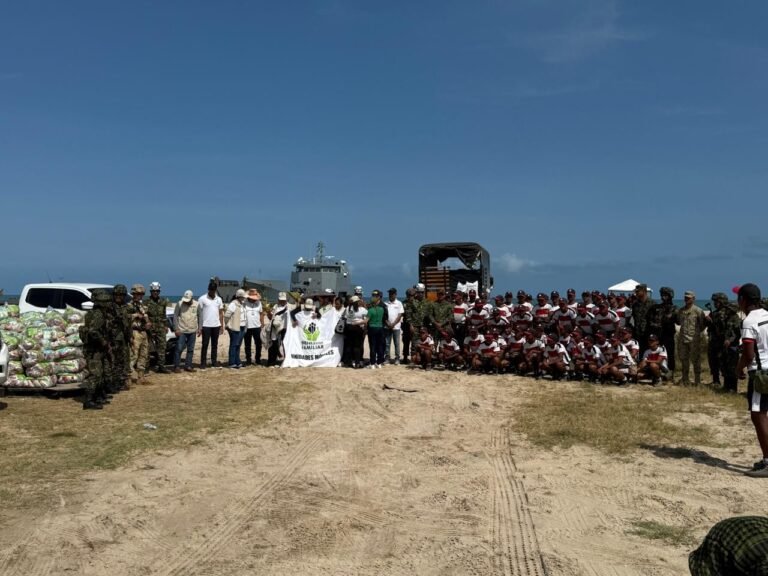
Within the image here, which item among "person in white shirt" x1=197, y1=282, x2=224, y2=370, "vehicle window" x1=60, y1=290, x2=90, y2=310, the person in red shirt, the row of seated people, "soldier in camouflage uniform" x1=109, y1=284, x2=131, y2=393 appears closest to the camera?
"soldier in camouflage uniform" x1=109, y1=284, x2=131, y2=393

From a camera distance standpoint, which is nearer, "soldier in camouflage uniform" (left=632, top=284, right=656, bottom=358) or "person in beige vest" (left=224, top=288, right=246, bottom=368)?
"soldier in camouflage uniform" (left=632, top=284, right=656, bottom=358)

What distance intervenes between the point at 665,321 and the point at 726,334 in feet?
3.87

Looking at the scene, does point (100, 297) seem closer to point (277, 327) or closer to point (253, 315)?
point (253, 315)

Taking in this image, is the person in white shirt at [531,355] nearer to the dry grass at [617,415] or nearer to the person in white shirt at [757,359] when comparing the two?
the dry grass at [617,415]

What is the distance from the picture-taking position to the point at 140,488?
572 centimetres

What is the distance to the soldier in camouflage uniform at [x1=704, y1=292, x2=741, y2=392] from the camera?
412 inches

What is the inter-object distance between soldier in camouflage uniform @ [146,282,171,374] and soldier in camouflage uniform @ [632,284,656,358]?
9178 millimetres

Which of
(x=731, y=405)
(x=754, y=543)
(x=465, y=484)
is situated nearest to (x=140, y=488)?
(x=465, y=484)

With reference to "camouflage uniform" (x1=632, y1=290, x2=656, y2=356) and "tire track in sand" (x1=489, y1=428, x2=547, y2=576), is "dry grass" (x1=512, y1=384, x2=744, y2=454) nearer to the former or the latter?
"camouflage uniform" (x1=632, y1=290, x2=656, y2=356)

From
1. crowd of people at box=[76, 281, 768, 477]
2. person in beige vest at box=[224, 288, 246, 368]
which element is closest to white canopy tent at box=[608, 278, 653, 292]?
crowd of people at box=[76, 281, 768, 477]

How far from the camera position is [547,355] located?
40.0 feet

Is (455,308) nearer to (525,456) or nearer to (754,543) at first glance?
(525,456)

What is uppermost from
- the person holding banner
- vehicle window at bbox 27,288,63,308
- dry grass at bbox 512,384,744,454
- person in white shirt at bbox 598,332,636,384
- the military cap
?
vehicle window at bbox 27,288,63,308

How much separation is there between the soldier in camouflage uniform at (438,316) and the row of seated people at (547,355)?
0.44 ft
